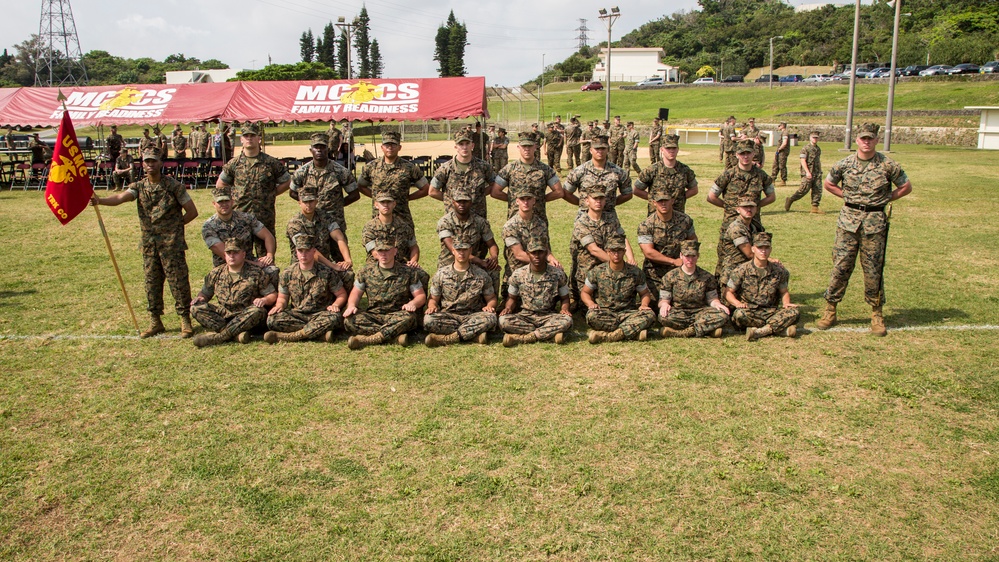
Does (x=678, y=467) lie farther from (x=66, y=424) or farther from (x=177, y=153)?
(x=177, y=153)

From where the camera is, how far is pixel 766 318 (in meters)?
7.88

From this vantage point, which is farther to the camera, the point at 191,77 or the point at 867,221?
the point at 191,77

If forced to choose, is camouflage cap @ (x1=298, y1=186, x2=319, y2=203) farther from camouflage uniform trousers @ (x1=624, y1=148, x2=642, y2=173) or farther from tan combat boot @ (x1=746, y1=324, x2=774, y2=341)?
camouflage uniform trousers @ (x1=624, y1=148, x2=642, y2=173)

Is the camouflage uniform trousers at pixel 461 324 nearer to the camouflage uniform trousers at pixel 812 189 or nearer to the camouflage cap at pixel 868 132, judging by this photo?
the camouflage cap at pixel 868 132

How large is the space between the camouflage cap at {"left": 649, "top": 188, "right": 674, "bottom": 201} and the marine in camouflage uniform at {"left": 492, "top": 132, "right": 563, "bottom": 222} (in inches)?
41.8

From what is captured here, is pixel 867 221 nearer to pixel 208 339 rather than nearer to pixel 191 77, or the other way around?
pixel 208 339

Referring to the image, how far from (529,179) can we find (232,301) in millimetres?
3534

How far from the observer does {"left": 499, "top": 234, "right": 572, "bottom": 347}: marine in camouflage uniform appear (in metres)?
7.82

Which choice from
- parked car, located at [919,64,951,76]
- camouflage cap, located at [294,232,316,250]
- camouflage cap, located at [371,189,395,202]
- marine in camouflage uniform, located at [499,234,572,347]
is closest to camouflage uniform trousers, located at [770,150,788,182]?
marine in camouflage uniform, located at [499,234,572,347]

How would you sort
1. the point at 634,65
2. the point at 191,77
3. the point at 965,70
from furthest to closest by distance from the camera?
1. the point at 634,65
2. the point at 191,77
3. the point at 965,70

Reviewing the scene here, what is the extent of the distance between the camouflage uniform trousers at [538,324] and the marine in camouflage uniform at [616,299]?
0.30 m

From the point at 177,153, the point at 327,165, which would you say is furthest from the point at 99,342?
the point at 177,153

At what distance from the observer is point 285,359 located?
739 cm

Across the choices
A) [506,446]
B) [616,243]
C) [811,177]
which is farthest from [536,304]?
[811,177]
